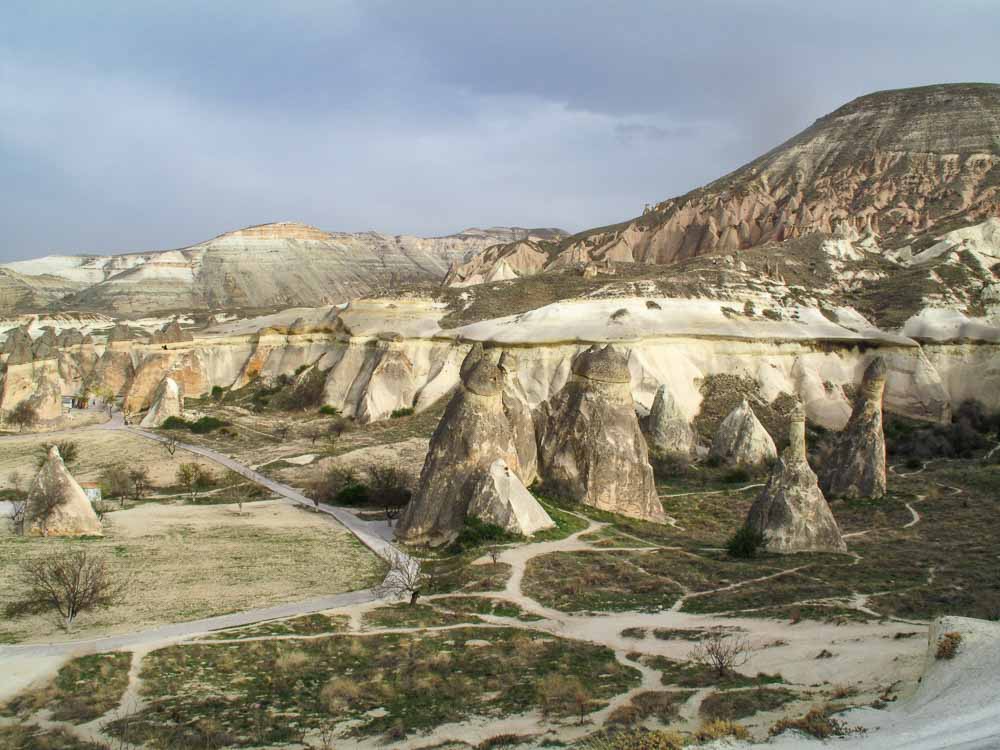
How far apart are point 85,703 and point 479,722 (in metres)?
5.34

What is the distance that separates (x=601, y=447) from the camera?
24.0m

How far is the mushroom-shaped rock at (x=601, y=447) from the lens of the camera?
23.7 metres

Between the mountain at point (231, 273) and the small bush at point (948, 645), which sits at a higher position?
the mountain at point (231, 273)

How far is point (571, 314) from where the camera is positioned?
42406 millimetres

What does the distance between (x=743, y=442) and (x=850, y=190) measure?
61183 mm

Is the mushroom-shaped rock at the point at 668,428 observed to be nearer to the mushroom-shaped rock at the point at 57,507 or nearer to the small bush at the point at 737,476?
the small bush at the point at 737,476

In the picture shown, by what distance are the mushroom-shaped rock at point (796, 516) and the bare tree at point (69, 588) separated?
1460cm

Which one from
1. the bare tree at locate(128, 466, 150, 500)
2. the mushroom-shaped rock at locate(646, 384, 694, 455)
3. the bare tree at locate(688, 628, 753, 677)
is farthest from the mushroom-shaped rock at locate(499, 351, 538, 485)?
the bare tree at locate(128, 466, 150, 500)

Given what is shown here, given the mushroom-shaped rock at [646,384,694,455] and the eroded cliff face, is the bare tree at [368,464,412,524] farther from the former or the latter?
the mushroom-shaped rock at [646,384,694,455]

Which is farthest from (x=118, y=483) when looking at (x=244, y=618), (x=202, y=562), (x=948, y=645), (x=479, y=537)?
(x=948, y=645)

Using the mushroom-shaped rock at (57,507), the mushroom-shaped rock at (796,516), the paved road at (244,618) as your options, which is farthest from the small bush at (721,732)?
the mushroom-shaped rock at (57,507)

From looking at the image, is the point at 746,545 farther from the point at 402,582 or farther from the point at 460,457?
the point at 402,582

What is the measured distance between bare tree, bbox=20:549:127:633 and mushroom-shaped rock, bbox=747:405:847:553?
1460 cm

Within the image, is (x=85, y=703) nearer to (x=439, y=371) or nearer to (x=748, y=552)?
(x=748, y=552)
